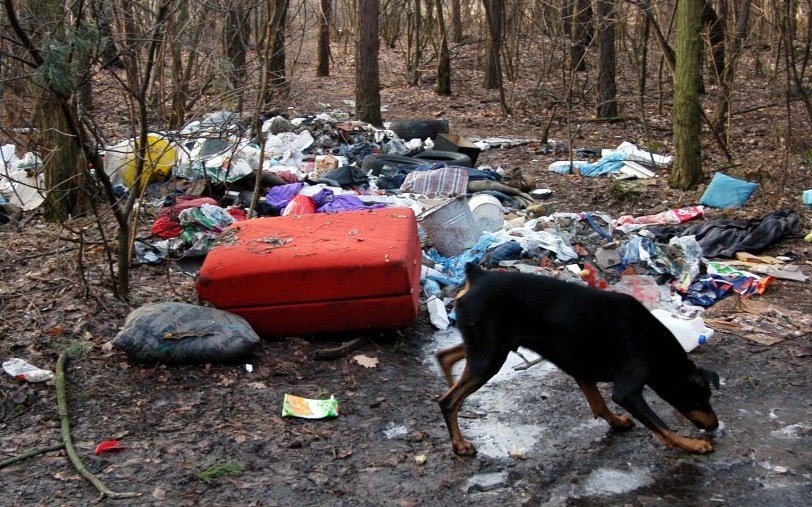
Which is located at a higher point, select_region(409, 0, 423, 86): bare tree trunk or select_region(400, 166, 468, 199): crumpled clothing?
select_region(409, 0, 423, 86): bare tree trunk

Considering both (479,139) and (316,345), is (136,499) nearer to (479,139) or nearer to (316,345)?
(316,345)

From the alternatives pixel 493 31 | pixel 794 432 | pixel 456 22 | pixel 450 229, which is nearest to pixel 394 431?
pixel 794 432

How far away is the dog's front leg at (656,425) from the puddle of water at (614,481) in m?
0.21

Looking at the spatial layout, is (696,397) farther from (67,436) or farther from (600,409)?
(67,436)

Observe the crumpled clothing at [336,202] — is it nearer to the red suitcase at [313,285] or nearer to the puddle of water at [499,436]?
the red suitcase at [313,285]

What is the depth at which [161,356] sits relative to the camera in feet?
17.5

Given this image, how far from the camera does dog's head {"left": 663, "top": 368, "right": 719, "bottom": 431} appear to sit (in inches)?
172

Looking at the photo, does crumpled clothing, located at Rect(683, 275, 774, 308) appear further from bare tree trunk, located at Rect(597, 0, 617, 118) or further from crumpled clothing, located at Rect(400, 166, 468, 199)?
bare tree trunk, located at Rect(597, 0, 617, 118)

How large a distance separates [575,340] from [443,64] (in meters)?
17.6

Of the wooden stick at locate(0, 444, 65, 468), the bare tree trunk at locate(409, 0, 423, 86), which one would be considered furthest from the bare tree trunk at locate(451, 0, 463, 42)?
the wooden stick at locate(0, 444, 65, 468)

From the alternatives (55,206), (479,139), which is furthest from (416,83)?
(55,206)

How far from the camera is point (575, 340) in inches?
173

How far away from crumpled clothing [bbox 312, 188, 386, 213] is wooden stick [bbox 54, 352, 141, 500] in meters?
4.57

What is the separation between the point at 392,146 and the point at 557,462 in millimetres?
10000
